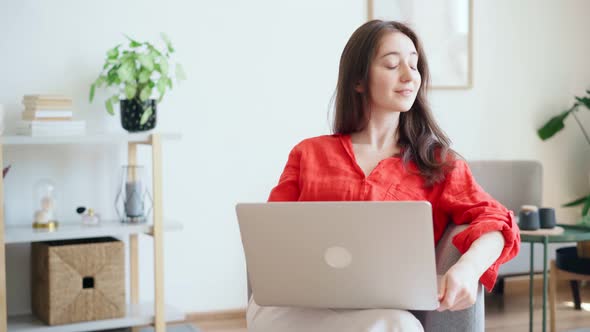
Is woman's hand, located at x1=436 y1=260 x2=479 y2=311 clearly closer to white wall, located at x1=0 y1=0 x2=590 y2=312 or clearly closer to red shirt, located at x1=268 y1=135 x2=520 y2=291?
red shirt, located at x1=268 y1=135 x2=520 y2=291

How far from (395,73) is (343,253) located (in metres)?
0.58

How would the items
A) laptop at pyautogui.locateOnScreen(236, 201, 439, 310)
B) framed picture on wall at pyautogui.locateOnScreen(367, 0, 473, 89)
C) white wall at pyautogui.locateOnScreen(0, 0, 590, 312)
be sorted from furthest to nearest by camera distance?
framed picture on wall at pyautogui.locateOnScreen(367, 0, 473, 89) < white wall at pyautogui.locateOnScreen(0, 0, 590, 312) < laptop at pyautogui.locateOnScreen(236, 201, 439, 310)

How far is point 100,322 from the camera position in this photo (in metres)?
3.07

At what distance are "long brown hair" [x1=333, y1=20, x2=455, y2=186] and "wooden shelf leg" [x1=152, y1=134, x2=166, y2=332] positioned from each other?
1263mm

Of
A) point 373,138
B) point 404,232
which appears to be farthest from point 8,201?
point 404,232

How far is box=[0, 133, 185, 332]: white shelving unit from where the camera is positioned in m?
2.92

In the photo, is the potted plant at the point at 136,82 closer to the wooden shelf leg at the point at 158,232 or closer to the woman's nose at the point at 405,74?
the wooden shelf leg at the point at 158,232

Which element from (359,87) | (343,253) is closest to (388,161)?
(359,87)

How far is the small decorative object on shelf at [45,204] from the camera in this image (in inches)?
123

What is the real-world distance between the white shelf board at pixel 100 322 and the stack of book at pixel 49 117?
74cm

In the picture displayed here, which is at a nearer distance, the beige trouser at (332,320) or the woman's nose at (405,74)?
the beige trouser at (332,320)

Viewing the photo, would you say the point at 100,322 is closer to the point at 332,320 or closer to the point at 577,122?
the point at 332,320

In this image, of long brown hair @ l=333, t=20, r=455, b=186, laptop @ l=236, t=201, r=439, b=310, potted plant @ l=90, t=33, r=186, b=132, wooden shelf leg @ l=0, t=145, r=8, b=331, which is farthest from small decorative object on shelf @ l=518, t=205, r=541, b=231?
wooden shelf leg @ l=0, t=145, r=8, b=331

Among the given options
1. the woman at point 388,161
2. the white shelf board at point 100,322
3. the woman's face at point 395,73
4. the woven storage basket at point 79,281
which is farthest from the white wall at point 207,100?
the woman's face at point 395,73
